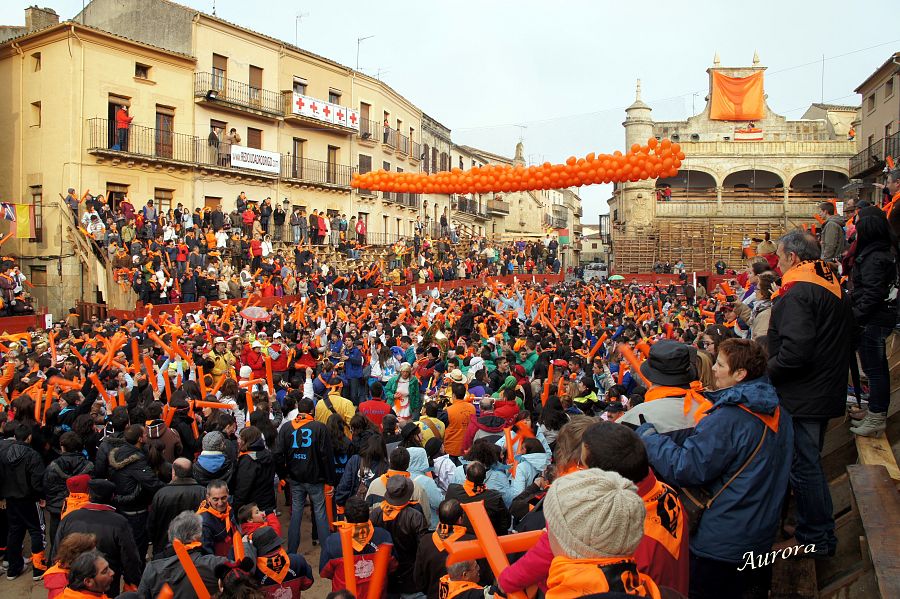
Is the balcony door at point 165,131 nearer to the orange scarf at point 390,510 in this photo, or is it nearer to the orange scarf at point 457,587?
the orange scarf at point 390,510

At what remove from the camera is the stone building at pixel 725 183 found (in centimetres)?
4378

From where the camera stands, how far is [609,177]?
1252cm

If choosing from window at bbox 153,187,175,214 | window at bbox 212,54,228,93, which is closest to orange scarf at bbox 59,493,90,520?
window at bbox 153,187,175,214

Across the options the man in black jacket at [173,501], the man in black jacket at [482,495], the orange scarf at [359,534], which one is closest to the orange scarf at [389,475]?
the man in black jacket at [482,495]

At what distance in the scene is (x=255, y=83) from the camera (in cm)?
3036

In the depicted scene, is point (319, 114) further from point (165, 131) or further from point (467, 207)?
point (467, 207)

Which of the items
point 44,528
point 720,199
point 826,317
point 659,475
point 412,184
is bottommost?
point 44,528

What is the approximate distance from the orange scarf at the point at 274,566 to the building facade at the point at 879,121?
3097 centimetres

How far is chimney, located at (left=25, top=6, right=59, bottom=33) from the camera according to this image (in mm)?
25750

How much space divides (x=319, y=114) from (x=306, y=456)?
2815 cm

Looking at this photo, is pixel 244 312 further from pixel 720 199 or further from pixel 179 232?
pixel 720 199

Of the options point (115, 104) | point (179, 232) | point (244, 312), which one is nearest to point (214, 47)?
point (115, 104)

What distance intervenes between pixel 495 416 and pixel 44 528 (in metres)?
4.70

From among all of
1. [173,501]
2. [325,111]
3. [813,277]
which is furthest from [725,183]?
[173,501]
